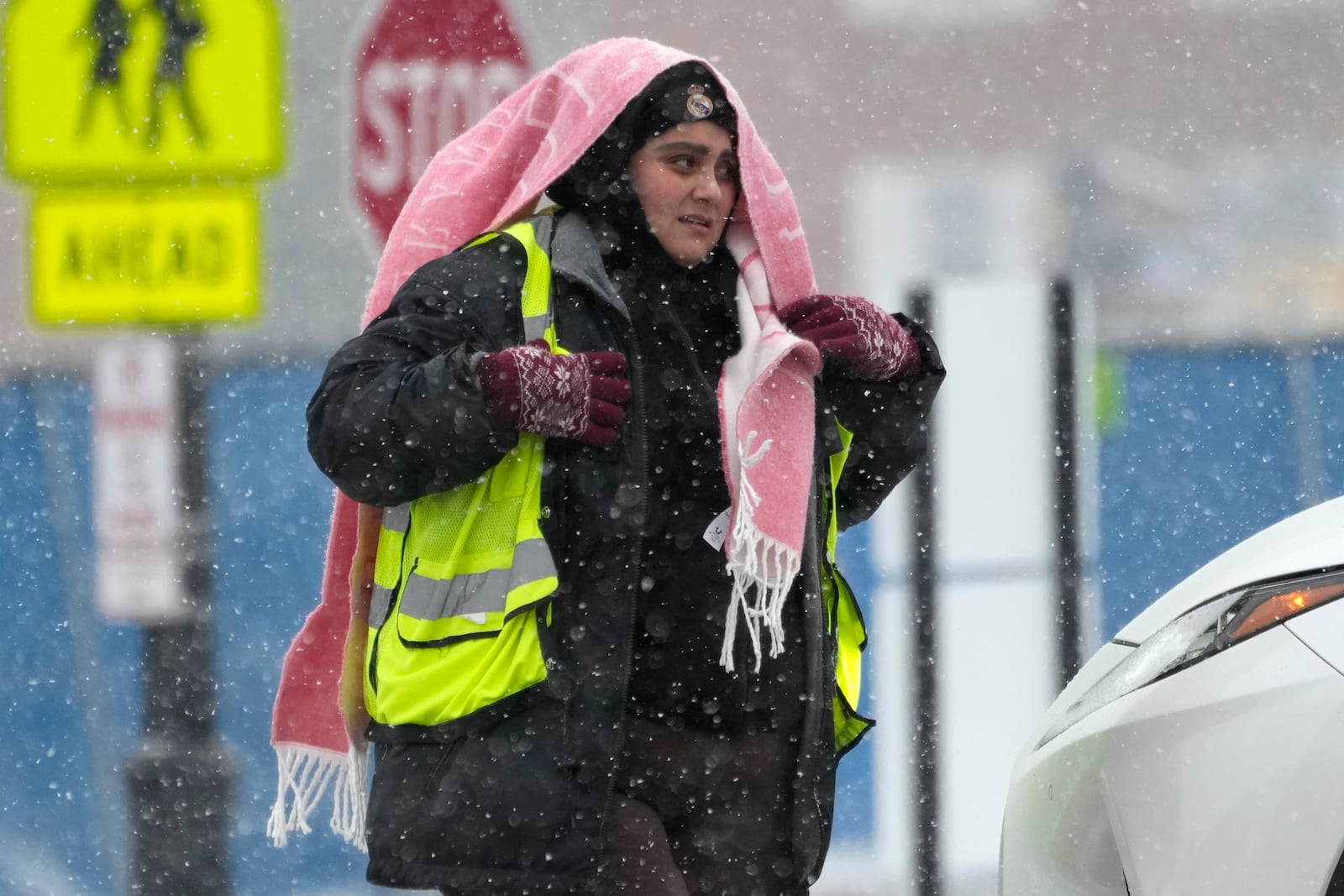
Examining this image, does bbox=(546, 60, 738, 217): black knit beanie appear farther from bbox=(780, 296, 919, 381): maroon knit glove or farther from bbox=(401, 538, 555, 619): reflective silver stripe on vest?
bbox=(401, 538, 555, 619): reflective silver stripe on vest

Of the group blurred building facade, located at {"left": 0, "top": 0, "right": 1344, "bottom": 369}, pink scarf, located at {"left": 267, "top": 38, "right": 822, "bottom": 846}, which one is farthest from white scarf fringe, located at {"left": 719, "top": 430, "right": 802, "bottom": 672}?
blurred building facade, located at {"left": 0, "top": 0, "right": 1344, "bottom": 369}

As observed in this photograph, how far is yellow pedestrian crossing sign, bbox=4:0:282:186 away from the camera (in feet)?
17.5

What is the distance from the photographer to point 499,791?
2.27m

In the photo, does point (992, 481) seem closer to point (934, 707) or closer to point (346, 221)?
point (934, 707)

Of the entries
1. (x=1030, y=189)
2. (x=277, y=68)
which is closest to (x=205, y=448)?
(x=277, y=68)

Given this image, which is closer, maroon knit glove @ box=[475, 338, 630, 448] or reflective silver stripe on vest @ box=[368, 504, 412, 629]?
maroon knit glove @ box=[475, 338, 630, 448]

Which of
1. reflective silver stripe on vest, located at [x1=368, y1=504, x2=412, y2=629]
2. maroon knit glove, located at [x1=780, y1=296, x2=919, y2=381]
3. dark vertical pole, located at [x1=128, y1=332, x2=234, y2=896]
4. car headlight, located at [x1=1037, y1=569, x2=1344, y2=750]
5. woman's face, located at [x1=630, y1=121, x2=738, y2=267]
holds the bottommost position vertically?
dark vertical pole, located at [x1=128, y1=332, x2=234, y2=896]

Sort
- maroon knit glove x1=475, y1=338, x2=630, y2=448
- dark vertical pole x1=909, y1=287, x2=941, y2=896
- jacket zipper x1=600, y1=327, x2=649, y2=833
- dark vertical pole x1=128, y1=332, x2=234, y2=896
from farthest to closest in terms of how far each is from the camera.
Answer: dark vertical pole x1=909, y1=287, x2=941, y2=896 → dark vertical pole x1=128, y1=332, x2=234, y2=896 → jacket zipper x1=600, y1=327, x2=649, y2=833 → maroon knit glove x1=475, y1=338, x2=630, y2=448

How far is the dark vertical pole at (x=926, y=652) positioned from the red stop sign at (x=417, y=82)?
155 cm

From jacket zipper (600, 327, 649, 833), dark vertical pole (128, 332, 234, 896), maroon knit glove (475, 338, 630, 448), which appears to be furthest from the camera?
dark vertical pole (128, 332, 234, 896)

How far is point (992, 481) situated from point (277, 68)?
2.61 m

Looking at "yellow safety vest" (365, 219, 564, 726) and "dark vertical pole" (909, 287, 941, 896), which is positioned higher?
"yellow safety vest" (365, 219, 564, 726)

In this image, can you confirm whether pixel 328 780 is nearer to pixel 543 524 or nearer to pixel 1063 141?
pixel 543 524

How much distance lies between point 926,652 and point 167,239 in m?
2.75
